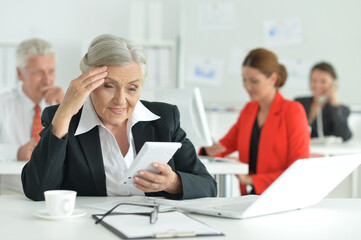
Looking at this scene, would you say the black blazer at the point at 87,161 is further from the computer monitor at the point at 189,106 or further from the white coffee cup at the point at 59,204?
the computer monitor at the point at 189,106

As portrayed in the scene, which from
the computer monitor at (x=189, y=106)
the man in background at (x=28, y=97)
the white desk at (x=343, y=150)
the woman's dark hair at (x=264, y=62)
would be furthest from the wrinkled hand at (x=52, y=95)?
the white desk at (x=343, y=150)

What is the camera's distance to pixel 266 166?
10.3 ft

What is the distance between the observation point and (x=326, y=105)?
15.3ft

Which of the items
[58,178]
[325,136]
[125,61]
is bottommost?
[325,136]

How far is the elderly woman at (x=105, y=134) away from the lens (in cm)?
166

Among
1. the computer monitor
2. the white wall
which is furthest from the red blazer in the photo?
the white wall

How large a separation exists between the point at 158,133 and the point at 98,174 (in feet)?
0.82

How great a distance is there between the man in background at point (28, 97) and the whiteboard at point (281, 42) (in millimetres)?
1753

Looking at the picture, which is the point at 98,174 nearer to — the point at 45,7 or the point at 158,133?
the point at 158,133

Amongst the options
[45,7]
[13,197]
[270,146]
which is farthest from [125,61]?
[45,7]

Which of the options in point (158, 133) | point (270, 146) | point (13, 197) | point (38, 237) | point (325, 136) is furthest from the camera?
point (325, 136)

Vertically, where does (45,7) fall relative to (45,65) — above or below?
above

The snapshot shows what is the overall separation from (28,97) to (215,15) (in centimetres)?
217

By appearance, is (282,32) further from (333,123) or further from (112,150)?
(112,150)
